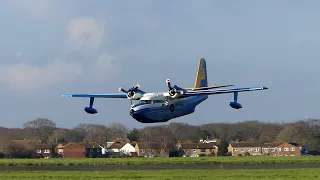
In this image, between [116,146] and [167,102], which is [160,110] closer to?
[167,102]

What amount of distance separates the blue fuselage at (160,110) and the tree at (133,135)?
191 feet

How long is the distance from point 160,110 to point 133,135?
63.9 metres

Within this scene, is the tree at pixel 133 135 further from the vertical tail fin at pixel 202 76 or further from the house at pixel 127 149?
the vertical tail fin at pixel 202 76

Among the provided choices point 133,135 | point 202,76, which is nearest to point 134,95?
point 202,76

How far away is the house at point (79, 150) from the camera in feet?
407

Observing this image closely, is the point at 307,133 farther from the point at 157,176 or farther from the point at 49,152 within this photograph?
the point at 157,176

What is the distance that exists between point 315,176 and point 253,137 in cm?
7863

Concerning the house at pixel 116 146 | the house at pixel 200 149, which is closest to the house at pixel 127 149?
the house at pixel 116 146

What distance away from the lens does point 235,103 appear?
233 ft

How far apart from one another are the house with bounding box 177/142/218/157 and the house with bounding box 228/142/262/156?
3.31 meters

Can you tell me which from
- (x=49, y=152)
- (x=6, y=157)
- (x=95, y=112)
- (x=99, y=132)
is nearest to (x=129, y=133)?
(x=99, y=132)

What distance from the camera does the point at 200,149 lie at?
435 feet

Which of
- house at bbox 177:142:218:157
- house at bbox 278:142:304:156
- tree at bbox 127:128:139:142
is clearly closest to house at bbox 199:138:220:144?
house at bbox 177:142:218:157

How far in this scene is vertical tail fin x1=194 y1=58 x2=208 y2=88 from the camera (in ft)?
266
